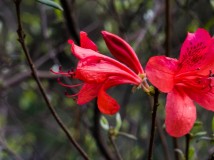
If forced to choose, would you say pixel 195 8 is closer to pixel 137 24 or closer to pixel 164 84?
pixel 137 24

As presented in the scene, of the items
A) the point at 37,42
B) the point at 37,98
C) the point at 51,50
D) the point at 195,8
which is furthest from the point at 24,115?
the point at 195,8

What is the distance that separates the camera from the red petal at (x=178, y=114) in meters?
1.03

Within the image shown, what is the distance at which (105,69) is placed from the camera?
1.09 metres

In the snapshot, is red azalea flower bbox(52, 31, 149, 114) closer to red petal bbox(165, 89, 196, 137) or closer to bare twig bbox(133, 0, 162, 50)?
red petal bbox(165, 89, 196, 137)

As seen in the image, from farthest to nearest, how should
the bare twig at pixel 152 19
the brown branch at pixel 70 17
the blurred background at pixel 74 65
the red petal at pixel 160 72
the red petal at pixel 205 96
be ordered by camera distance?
the bare twig at pixel 152 19 < the blurred background at pixel 74 65 < the brown branch at pixel 70 17 < the red petal at pixel 205 96 < the red petal at pixel 160 72

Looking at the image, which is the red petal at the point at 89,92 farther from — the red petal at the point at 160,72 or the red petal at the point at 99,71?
the red petal at the point at 160,72

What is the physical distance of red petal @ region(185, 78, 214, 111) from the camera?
1108mm

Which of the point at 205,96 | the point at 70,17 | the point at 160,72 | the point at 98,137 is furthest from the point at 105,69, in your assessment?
the point at 98,137

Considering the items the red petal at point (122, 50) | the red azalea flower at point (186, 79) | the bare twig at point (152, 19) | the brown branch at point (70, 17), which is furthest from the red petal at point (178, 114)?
the bare twig at point (152, 19)

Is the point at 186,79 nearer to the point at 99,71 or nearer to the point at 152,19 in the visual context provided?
the point at 99,71

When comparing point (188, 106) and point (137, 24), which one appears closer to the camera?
point (188, 106)

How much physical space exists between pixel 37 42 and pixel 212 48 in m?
2.59

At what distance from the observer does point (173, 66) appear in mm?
1054

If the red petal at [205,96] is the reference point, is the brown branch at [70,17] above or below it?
above
